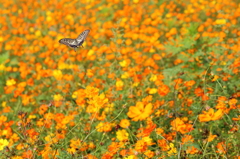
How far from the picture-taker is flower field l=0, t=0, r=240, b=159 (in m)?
2.18

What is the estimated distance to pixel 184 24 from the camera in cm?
486

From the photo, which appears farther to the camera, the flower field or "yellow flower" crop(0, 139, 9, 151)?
"yellow flower" crop(0, 139, 9, 151)

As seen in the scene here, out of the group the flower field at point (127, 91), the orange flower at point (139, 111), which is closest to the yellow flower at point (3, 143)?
the flower field at point (127, 91)

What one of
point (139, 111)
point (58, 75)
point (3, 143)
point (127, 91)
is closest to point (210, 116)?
point (139, 111)

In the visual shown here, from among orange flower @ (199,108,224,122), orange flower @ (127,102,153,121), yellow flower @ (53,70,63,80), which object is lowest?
yellow flower @ (53,70,63,80)

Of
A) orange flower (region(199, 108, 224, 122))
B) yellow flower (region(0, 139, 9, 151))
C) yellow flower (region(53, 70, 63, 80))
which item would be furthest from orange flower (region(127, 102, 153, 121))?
yellow flower (region(53, 70, 63, 80))

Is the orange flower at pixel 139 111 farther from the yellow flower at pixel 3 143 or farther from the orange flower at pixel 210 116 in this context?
the yellow flower at pixel 3 143

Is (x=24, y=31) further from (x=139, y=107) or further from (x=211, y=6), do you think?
(x=139, y=107)

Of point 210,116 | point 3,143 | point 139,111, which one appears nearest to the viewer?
point 210,116

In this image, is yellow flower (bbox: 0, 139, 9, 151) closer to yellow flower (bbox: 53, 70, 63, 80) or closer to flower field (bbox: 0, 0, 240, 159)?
flower field (bbox: 0, 0, 240, 159)

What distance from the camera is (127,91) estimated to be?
3094 mm

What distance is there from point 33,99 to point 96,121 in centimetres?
136

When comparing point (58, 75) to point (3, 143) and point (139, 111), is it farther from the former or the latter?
point (139, 111)

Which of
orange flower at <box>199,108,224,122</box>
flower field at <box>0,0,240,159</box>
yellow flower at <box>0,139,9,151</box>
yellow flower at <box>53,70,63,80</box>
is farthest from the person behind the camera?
yellow flower at <box>53,70,63,80</box>
